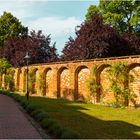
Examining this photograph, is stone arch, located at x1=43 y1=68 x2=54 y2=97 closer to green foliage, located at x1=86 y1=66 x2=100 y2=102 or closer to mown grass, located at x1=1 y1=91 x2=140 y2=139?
green foliage, located at x1=86 y1=66 x2=100 y2=102

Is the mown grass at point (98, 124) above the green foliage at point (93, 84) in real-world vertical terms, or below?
below

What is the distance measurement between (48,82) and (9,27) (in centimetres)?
3062

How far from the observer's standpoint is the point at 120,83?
95.3 feet

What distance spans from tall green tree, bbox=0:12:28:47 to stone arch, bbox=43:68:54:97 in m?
28.5

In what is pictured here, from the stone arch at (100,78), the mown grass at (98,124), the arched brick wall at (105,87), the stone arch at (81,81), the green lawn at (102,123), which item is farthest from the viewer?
the stone arch at (81,81)

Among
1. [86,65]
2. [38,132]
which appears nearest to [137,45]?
[86,65]

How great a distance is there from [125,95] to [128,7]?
86.7 feet

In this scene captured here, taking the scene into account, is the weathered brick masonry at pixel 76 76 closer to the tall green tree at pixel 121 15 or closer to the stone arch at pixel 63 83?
the stone arch at pixel 63 83

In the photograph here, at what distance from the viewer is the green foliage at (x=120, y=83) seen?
28531 mm

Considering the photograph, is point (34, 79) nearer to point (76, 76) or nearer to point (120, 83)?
point (76, 76)

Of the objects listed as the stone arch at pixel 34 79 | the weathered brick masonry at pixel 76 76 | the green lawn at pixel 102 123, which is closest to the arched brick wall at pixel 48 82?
the weathered brick masonry at pixel 76 76

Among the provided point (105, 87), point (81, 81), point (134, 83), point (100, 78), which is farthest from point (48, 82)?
point (134, 83)

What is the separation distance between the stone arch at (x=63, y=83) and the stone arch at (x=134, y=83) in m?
9.63

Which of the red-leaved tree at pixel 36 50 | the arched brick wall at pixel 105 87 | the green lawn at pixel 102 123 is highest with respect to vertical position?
the red-leaved tree at pixel 36 50
